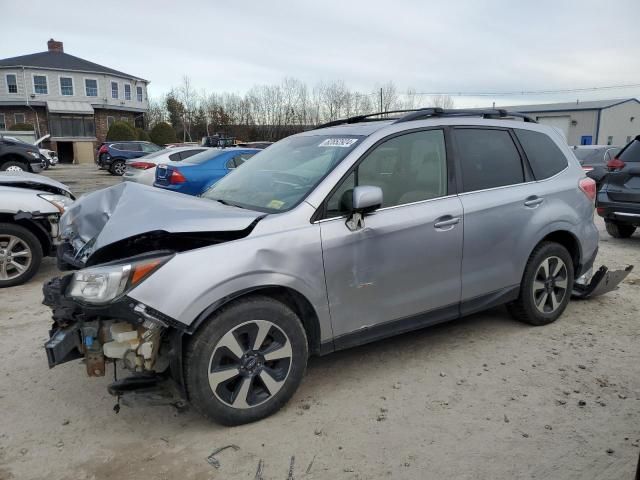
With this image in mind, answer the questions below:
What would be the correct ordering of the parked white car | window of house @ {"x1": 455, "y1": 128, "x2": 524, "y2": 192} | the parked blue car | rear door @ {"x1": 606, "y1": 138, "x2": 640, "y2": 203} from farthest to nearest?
1. the parked white car
2. the parked blue car
3. rear door @ {"x1": 606, "y1": 138, "x2": 640, "y2": 203}
4. window of house @ {"x1": 455, "y1": 128, "x2": 524, "y2": 192}

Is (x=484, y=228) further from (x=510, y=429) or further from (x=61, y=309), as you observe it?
(x=61, y=309)

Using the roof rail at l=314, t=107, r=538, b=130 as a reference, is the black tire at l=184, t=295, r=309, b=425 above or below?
below

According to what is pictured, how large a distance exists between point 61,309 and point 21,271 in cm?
362

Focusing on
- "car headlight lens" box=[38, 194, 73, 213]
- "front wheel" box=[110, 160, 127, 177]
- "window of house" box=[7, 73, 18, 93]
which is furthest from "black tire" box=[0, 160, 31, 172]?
"window of house" box=[7, 73, 18, 93]

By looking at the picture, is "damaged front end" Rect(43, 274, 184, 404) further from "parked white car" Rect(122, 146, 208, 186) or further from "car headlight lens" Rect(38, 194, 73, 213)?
"parked white car" Rect(122, 146, 208, 186)

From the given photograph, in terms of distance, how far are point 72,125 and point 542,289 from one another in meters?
49.4

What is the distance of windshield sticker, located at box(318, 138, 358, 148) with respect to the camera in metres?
3.65

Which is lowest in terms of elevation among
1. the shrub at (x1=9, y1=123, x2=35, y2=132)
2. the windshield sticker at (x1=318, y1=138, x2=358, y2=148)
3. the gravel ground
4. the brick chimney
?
the gravel ground

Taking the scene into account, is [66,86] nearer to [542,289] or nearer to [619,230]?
[619,230]

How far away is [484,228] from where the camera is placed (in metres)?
3.95

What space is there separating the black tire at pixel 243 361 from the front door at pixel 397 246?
0.35 metres

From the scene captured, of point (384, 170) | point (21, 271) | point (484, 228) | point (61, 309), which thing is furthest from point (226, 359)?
point (21, 271)

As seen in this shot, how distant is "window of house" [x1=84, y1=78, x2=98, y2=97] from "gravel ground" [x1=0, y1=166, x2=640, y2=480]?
1943 inches

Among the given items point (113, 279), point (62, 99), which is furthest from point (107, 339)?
point (62, 99)
